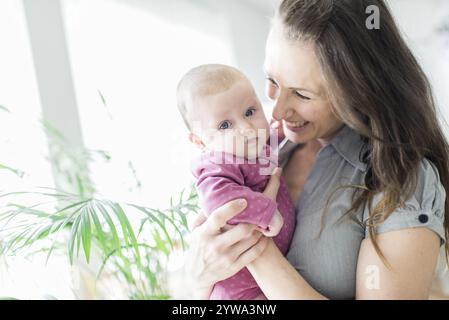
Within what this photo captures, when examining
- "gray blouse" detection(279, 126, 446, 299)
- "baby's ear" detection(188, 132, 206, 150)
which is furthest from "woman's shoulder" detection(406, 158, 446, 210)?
"baby's ear" detection(188, 132, 206, 150)

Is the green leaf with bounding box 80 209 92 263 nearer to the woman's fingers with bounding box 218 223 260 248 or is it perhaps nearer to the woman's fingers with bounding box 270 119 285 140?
the woman's fingers with bounding box 218 223 260 248

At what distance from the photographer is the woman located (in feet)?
3.19

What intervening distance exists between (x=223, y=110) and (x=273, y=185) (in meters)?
0.20

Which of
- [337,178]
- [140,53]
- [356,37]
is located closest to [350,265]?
[337,178]

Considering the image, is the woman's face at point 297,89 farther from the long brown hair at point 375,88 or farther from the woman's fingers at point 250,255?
the woman's fingers at point 250,255

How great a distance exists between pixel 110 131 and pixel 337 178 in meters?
1.24

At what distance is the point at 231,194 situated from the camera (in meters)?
0.99

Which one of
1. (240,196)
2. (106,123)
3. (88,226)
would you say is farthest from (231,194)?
(106,123)

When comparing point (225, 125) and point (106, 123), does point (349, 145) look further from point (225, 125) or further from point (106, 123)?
point (106, 123)

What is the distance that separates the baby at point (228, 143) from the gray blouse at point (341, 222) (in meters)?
0.06

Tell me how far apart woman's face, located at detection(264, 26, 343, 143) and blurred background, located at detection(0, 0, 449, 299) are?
1.02 ft

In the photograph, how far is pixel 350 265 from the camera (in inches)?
40.5

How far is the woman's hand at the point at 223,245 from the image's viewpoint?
986mm

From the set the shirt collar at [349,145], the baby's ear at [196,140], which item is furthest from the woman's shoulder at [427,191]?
the baby's ear at [196,140]
